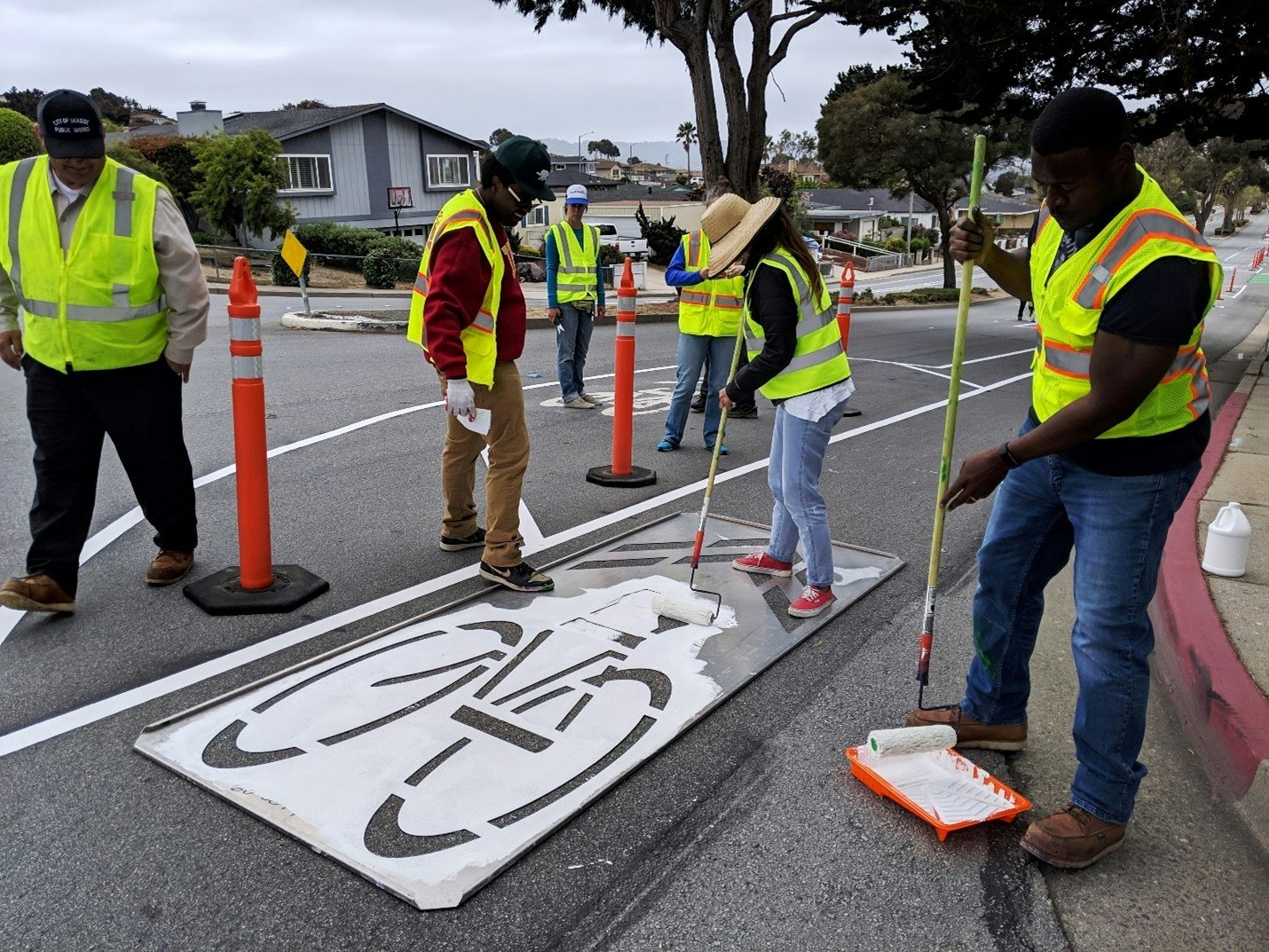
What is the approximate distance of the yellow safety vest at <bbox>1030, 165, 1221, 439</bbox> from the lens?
243 centimetres

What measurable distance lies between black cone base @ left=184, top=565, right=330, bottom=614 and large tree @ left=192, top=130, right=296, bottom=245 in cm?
2604

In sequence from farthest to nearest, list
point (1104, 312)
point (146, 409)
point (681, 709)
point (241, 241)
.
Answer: point (241, 241) < point (146, 409) < point (681, 709) < point (1104, 312)

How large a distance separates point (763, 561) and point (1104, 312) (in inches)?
106

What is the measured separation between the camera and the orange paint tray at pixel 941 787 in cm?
288

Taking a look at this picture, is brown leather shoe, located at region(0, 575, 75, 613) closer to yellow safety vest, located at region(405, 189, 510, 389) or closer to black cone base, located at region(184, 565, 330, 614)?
black cone base, located at region(184, 565, 330, 614)

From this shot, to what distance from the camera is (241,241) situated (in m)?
31.0

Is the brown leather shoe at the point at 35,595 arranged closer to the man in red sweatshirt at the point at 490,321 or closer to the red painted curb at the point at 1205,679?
the man in red sweatshirt at the point at 490,321

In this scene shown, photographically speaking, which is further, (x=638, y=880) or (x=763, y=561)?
(x=763, y=561)

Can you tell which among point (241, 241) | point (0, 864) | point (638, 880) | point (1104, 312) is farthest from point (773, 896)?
point (241, 241)

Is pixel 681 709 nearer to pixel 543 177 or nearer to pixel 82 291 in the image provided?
pixel 543 177

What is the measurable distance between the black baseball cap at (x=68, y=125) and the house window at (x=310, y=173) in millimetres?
33253

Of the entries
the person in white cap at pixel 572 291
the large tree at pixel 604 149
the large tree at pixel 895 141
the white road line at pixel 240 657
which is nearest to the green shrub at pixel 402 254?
the large tree at pixel 895 141

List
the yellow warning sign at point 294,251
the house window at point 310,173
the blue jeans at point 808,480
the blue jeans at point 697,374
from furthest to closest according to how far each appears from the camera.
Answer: the house window at point 310,173
the yellow warning sign at point 294,251
the blue jeans at point 697,374
the blue jeans at point 808,480

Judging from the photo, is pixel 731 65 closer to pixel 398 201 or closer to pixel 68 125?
pixel 68 125
